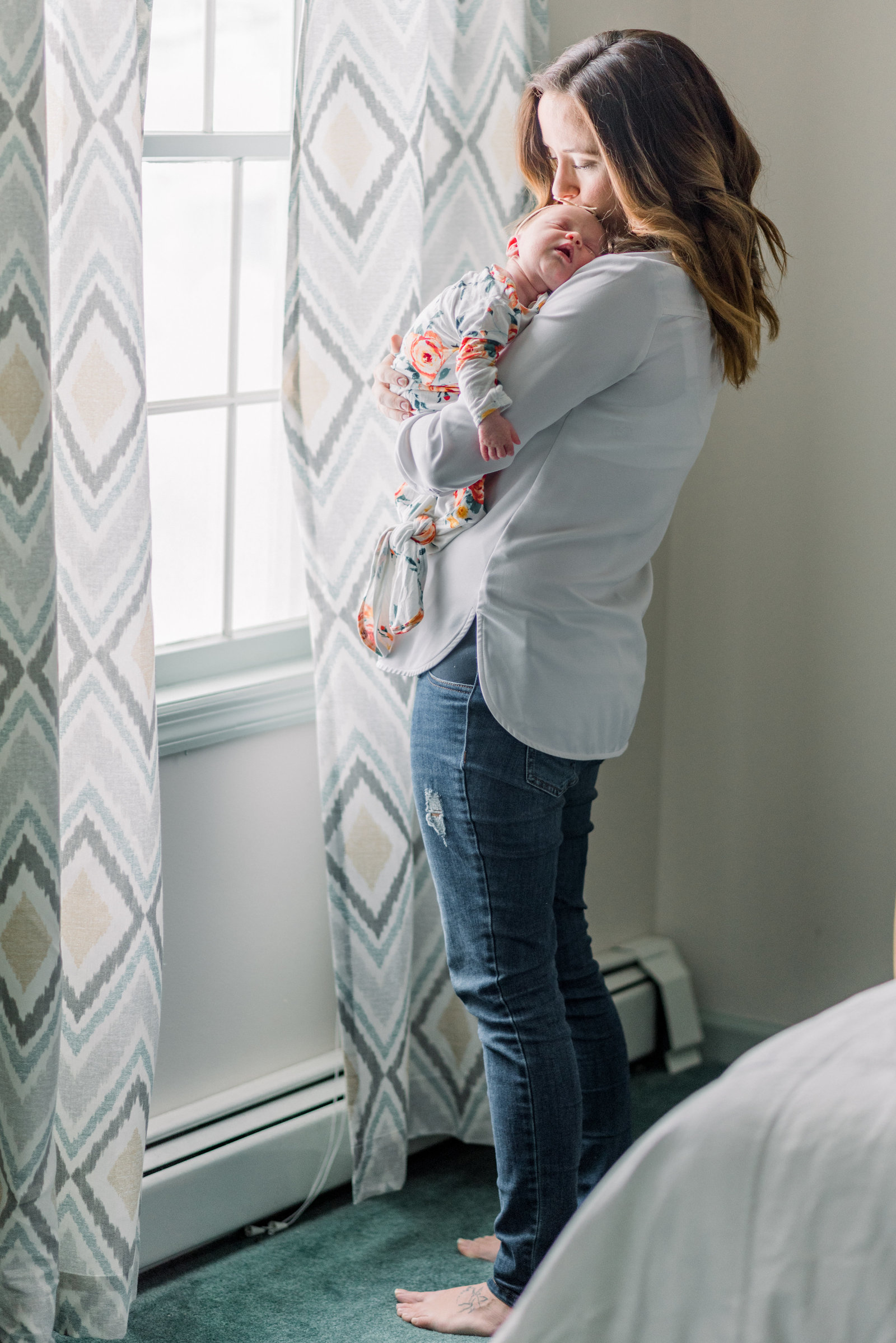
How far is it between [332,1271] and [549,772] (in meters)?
0.81

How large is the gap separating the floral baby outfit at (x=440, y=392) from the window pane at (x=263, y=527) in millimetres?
464

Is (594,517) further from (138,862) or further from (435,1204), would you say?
(435,1204)

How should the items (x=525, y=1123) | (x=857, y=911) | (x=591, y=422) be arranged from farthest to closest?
1. (x=857, y=911)
2. (x=525, y=1123)
3. (x=591, y=422)

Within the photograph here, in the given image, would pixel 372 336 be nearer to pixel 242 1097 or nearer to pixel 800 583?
pixel 800 583

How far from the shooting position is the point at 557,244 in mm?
1423

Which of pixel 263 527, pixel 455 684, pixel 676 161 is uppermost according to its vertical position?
pixel 676 161

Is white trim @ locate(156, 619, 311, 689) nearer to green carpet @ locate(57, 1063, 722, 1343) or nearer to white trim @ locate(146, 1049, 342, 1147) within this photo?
white trim @ locate(146, 1049, 342, 1147)

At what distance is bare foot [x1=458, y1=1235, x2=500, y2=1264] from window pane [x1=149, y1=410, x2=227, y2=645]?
3.02ft

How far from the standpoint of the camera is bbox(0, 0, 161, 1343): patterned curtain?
1.40 metres

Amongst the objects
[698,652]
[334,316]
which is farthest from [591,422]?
[698,652]

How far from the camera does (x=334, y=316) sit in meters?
1.79

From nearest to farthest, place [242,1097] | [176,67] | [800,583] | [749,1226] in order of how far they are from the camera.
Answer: [749,1226], [176,67], [242,1097], [800,583]

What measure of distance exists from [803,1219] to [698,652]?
1.68m

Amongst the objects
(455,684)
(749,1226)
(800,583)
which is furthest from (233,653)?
(749,1226)
